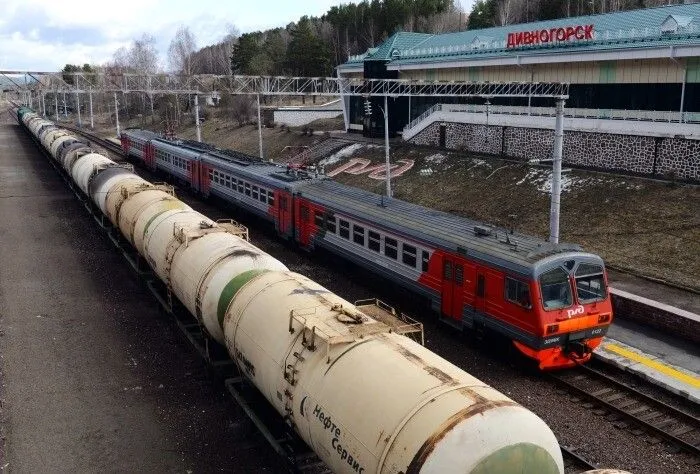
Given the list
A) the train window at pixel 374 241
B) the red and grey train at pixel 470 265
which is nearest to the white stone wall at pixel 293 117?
the red and grey train at pixel 470 265

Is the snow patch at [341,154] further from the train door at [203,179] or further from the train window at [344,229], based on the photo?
the train window at [344,229]

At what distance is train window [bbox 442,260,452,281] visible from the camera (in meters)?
16.7

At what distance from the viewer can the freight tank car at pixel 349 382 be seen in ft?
21.6

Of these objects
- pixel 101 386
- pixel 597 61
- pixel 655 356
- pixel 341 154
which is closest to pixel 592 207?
pixel 597 61

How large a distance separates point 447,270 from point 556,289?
332 centimetres

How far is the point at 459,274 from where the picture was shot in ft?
53.8

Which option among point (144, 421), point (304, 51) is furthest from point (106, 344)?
point (304, 51)

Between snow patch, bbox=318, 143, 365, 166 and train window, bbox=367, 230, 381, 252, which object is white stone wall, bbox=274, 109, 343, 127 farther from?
train window, bbox=367, 230, 381, 252

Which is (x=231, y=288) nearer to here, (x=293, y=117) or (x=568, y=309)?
(x=568, y=309)

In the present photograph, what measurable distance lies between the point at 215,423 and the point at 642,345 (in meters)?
11.9

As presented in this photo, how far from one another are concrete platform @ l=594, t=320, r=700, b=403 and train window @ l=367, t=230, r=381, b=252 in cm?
745

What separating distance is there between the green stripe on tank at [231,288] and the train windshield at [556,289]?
673cm

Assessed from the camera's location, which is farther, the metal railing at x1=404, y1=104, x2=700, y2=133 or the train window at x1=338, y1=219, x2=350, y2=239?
the metal railing at x1=404, y1=104, x2=700, y2=133

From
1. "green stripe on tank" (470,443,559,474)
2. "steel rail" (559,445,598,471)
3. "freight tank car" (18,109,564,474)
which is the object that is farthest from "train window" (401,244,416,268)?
"green stripe on tank" (470,443,559,474)
